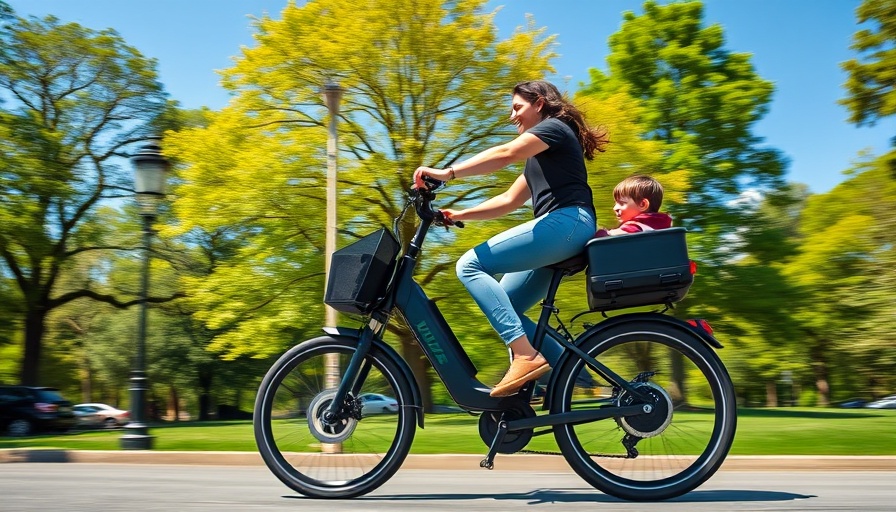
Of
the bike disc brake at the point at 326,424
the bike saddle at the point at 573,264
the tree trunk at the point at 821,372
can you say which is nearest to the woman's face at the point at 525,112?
the bike saddle at the point at 573,264

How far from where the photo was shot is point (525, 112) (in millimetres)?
3893

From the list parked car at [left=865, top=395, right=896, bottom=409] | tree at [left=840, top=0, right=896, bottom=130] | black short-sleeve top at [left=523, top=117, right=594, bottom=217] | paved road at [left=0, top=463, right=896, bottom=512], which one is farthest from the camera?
parked car at [left=865, top=395, right=896, bottom=409]

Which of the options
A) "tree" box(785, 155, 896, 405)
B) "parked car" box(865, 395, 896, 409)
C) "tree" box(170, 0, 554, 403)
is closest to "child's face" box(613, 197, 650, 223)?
"tree" box(170, 0, 554, 403)

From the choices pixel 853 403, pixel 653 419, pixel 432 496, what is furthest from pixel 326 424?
pixel 853 403

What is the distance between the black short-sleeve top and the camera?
147 inches

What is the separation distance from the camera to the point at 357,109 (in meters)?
18.0

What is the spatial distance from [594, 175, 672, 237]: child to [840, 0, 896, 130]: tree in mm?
21745

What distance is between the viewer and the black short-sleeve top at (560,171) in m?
3.73

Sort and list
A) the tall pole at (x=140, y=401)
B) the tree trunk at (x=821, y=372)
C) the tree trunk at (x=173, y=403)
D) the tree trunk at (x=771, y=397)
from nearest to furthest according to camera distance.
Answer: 1. the tall pole at (x=140, y=401)
2. the tree trunk at (x=821, y=372)
3. the tree trunk at (x=173, y=403)
4. the tree trunk at (x=771, y=397)

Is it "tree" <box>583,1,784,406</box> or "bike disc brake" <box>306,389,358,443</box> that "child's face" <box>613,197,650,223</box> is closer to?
"bike disc brake" <box>306,389,358,443</box>

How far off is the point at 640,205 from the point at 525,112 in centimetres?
68

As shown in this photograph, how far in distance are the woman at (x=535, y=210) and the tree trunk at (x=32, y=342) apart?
91.1ft

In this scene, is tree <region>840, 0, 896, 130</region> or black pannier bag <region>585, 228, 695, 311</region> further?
tree <region>840, 0, 896, 130</region>

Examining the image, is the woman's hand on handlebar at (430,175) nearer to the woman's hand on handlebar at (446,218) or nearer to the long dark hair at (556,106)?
the woman's hand on handlebar at (446,218)
